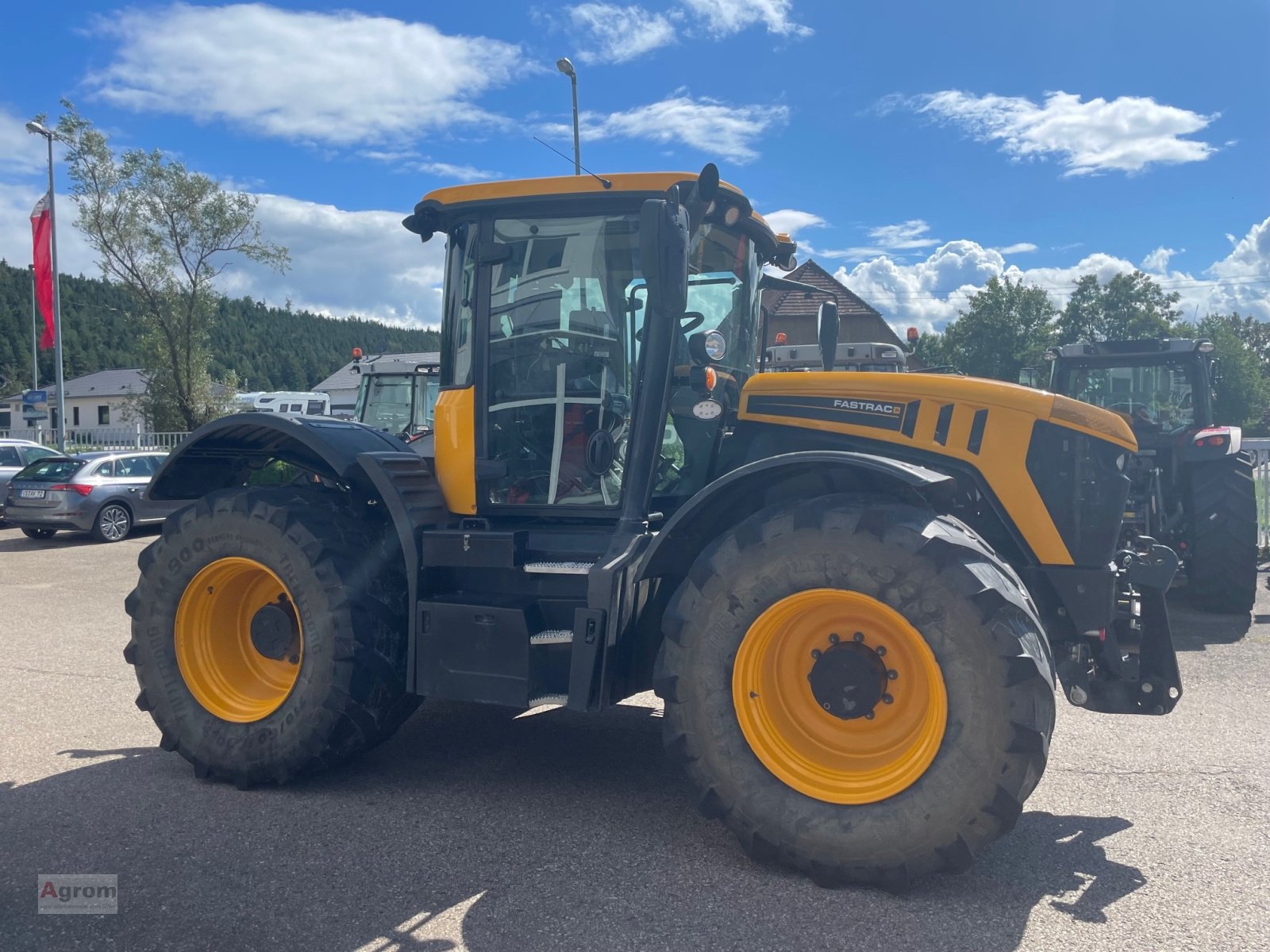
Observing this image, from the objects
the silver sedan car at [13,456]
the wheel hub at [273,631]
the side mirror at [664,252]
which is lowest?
the silver sedan car at [13,456]

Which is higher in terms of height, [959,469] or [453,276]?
[453,276]

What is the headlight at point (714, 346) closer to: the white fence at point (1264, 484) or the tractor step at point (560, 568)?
the tractor step at point (560, 568)

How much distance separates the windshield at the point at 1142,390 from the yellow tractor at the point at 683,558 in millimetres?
5835

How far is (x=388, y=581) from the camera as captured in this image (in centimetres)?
460

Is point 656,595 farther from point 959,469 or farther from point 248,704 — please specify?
point 248,704

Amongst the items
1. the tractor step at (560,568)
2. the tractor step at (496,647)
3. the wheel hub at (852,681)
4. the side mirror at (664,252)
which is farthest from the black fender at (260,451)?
the wheel hub at (852,681)

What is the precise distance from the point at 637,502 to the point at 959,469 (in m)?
1.29

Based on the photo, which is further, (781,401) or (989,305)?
(989,305)

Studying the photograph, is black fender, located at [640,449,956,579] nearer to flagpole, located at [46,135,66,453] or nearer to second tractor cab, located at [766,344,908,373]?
second tractor cab, located at [766,344,908,373]

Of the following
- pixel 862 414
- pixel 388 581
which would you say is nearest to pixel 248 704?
pixel 388 581

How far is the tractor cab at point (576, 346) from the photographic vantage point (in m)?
4.36

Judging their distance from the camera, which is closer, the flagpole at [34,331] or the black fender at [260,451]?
the black fender at [260,451]

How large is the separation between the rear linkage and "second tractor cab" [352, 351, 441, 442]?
11.4 m

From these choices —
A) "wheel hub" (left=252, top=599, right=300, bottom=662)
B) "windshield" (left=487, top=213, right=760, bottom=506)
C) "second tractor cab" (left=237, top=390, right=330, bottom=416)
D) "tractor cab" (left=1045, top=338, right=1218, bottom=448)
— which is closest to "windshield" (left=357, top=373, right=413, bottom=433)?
"tractor cab" (left=1045, top=338, right=1218, bottom=448)
